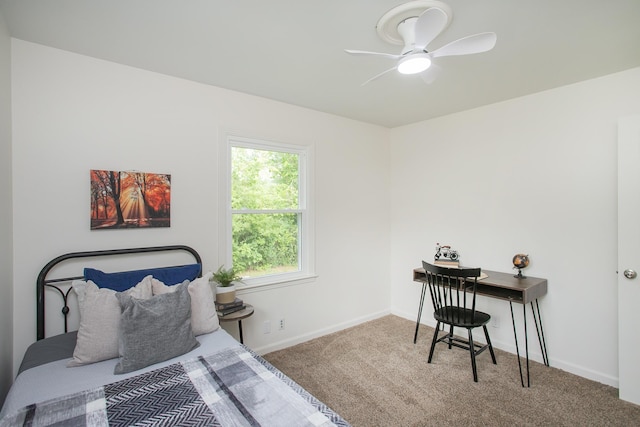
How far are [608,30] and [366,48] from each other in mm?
1420

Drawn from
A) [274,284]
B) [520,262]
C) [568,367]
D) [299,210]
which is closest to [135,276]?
[274,284]

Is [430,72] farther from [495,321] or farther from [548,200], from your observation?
[495,321]

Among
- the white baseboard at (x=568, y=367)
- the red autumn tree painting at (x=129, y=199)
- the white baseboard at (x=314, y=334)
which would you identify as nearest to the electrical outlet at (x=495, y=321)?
the white baseboard at (x=568, y=367)

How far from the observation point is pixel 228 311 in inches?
99.4

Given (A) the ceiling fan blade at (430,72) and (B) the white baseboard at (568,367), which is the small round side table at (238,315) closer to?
(A) the ceiling fan blade at (430,72)

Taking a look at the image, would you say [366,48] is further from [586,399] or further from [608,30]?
[586,399]

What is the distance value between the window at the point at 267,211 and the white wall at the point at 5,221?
1.39 meters

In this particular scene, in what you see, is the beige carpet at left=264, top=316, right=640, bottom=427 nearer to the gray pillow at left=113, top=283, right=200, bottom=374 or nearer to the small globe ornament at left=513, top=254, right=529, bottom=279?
the small globe ornament at left=513, top=254, right=529, bottom=279

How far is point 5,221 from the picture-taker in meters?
1.86

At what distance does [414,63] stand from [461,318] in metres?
2.08

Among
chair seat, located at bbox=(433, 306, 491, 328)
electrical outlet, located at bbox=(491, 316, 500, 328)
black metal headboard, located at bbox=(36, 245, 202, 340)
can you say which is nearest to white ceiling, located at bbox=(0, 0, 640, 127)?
black metal headboard, located at bbox=(36, 245, 202, 340)

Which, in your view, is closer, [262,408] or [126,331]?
[262,408]

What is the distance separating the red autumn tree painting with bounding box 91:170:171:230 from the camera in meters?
2.26

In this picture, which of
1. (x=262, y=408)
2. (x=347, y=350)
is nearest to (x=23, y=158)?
(x=262, y=408)
